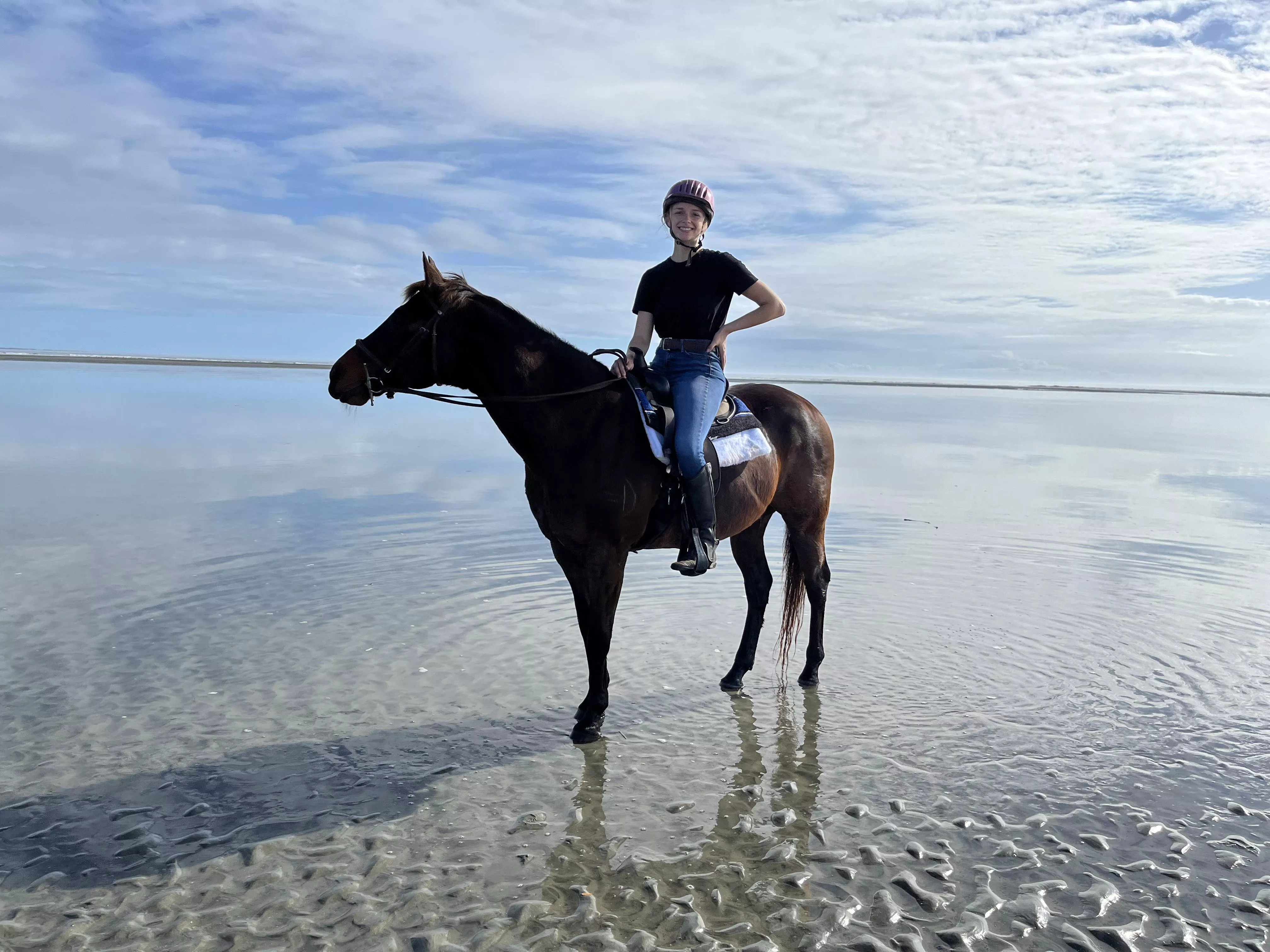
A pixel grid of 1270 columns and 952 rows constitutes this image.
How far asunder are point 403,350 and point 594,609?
1.98 meters

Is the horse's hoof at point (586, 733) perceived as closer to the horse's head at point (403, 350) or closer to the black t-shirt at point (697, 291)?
the horse's head at point (403, 350)

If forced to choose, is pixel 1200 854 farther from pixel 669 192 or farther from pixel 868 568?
pixel 868 568

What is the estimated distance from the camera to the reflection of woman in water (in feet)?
12.6

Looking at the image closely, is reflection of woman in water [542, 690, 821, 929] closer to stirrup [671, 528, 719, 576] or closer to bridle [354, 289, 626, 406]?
stirrup [671, 528, 719, 576]

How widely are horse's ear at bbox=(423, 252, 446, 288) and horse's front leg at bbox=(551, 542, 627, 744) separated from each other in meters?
1.77

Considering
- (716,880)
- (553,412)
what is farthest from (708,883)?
(553,412)

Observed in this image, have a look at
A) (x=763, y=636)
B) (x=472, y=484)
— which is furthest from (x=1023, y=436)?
(x=763, y=636)

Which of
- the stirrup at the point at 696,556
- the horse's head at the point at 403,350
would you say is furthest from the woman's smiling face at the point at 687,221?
the stirrup at the point at 696,556

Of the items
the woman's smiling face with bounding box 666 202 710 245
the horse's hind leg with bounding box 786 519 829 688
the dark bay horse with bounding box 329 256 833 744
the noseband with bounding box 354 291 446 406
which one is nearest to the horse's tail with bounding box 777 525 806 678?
the horse's hind leg with bounding box 786 519 829 688

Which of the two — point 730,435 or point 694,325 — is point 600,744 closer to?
point 730,435

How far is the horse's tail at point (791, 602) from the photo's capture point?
23.0ft

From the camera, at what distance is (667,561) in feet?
34.9

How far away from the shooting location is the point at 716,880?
402 cm

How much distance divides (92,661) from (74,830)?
2.57 m
